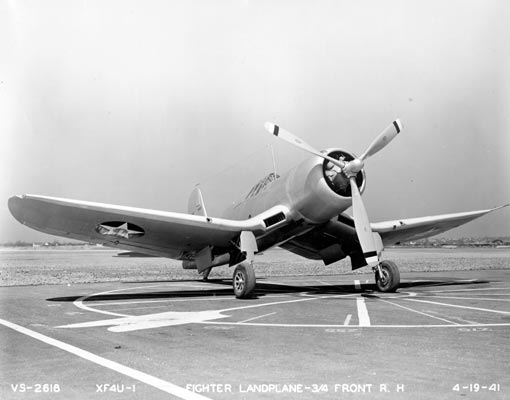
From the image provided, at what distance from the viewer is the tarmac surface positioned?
4.82 metres

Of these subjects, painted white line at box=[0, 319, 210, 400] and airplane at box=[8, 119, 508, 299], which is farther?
airplane at box=[8, 119, 508, 299]

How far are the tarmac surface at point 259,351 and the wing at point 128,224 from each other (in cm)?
238

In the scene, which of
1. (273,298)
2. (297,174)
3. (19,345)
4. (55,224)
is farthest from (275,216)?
(19,345)

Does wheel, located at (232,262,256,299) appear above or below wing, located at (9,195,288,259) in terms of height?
below

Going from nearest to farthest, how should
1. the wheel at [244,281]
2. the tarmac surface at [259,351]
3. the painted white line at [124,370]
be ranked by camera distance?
1. the painted white line at [124,370]
2. the tarmac surface at [259,351]
3. the wheel at [244,281]

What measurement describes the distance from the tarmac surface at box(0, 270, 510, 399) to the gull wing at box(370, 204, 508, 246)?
5516mm

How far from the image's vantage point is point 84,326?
29.4ft

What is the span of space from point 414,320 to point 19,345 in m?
6.25

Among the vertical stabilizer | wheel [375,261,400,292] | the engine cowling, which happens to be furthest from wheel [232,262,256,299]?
the vertical stabilizer

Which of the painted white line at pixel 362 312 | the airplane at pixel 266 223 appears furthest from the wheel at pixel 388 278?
the painted white line at pixel 362 312

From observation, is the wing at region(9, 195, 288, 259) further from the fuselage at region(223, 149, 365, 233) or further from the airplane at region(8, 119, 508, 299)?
the fuselage at region(223, 149, 365, 233)

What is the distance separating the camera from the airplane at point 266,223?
13578 millimetres

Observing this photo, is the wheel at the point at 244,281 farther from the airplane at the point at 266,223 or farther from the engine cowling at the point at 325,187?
the engine cowling at the point at 325,187

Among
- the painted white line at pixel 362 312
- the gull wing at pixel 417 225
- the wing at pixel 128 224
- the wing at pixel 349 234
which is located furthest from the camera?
the gull wing at pixel 417 225
